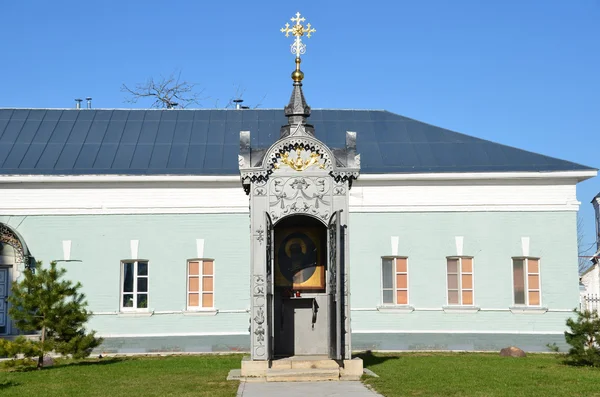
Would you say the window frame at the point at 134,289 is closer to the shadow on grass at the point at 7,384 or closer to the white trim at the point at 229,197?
the white trim at the point at 229,197

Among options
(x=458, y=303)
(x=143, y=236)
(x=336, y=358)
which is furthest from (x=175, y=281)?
(x=336, y=358)

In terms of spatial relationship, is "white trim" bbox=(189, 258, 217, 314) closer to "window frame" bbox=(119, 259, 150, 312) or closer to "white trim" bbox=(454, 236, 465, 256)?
"window frame" bbox=(119, 259, 150, 312)

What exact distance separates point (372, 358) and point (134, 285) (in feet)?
25.8

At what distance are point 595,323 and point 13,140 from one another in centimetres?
1786

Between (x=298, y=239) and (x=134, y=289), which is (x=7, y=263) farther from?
(x=298, y=239)

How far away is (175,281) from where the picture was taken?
2517cm

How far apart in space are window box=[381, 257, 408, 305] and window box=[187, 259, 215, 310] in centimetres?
498

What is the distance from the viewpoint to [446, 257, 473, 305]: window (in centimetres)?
2536

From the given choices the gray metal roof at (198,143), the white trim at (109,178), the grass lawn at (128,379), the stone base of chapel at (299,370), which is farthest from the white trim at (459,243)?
the stone base of chapel at (299,370)

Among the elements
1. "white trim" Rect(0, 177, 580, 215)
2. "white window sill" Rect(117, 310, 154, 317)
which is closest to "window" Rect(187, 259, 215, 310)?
"white window sill" Rect(117, 310, 154, 317)

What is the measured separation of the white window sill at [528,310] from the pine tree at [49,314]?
11973mm

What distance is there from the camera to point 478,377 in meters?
16.5

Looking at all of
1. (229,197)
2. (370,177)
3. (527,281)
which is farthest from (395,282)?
(229,197)

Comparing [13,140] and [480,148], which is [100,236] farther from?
[480,148]
